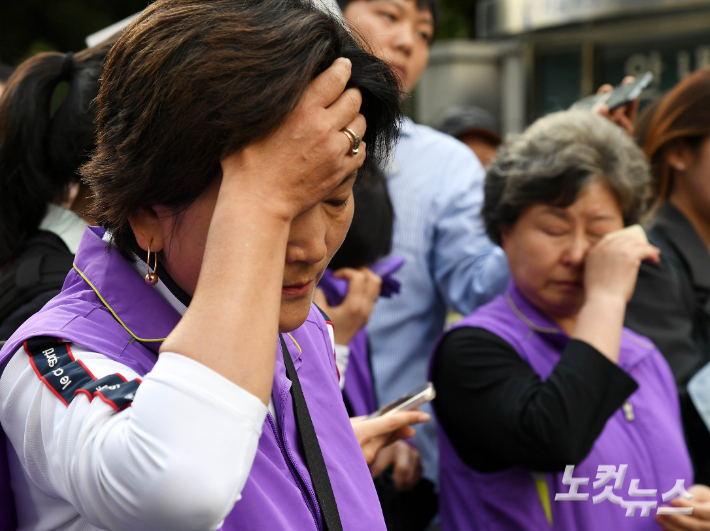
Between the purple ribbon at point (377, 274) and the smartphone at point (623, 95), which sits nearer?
the purple ribbon at point (377, 274)

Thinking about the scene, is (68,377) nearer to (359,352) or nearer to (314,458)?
(314,458)

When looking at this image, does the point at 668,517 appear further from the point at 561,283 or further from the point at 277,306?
the point at 277,306

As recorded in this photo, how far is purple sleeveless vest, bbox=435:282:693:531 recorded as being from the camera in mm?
1918

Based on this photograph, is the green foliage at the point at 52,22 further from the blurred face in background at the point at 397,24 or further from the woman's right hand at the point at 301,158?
the woman's right hand at the point at 301,158

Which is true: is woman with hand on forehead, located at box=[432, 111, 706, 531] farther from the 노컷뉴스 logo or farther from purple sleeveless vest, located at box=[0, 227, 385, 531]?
purple sleeveless vest, located at box=[0, 227, 385, 531]

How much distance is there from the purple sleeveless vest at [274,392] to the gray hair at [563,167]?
1163mm

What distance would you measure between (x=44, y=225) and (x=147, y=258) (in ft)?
2.81

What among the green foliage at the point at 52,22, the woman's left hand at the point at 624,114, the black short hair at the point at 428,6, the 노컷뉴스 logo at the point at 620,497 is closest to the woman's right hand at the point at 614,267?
the 노컷뉴스 logo at the point at 620,497

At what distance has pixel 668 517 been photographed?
6.26 ft

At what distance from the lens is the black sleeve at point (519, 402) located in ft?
6.18

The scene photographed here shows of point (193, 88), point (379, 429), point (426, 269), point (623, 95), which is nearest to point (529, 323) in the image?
point (379, 429)

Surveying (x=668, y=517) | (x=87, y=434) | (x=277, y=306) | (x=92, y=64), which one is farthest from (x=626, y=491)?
(x=92, y=64)

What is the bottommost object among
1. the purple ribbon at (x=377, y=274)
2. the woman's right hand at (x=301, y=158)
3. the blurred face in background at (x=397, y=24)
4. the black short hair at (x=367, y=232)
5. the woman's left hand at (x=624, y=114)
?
the purple ribbon at (x=377, y=274)

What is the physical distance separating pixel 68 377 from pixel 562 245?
1.60m
